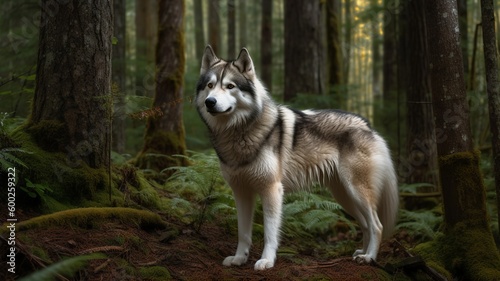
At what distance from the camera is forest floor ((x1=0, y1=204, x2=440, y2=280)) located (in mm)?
3639

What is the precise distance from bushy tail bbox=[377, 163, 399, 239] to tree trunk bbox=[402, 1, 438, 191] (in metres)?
2.88

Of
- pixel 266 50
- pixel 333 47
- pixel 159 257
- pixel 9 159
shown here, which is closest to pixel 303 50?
pixel 333 47

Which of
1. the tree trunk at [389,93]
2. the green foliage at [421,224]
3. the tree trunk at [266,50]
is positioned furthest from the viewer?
the tree trunk at [266,50]

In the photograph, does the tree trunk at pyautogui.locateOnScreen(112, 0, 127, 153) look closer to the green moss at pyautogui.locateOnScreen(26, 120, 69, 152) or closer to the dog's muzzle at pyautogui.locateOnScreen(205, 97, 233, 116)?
the green moss at pyautogui.locateOnScreen(26, 120, 69, 152)

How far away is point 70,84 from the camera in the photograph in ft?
15.5

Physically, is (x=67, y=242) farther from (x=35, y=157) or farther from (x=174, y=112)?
(x=174, y=112)

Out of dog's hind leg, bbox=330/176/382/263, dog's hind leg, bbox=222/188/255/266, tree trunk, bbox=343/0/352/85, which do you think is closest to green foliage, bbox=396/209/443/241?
dog's hind leg, bbox=330/176/382/263

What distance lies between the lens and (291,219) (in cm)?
666

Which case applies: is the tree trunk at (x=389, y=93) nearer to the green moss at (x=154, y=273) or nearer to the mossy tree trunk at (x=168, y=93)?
the mossy tree trunk at (x=168, y=93)

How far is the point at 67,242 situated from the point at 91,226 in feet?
1.54

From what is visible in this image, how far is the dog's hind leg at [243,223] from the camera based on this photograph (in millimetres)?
4809

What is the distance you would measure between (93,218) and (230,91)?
1852 mm

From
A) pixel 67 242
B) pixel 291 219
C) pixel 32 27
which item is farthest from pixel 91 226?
pixel 32 27

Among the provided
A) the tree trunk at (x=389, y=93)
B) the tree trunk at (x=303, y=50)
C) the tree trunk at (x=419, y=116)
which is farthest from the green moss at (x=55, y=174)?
the tree trunk at (x=389, y=93)
